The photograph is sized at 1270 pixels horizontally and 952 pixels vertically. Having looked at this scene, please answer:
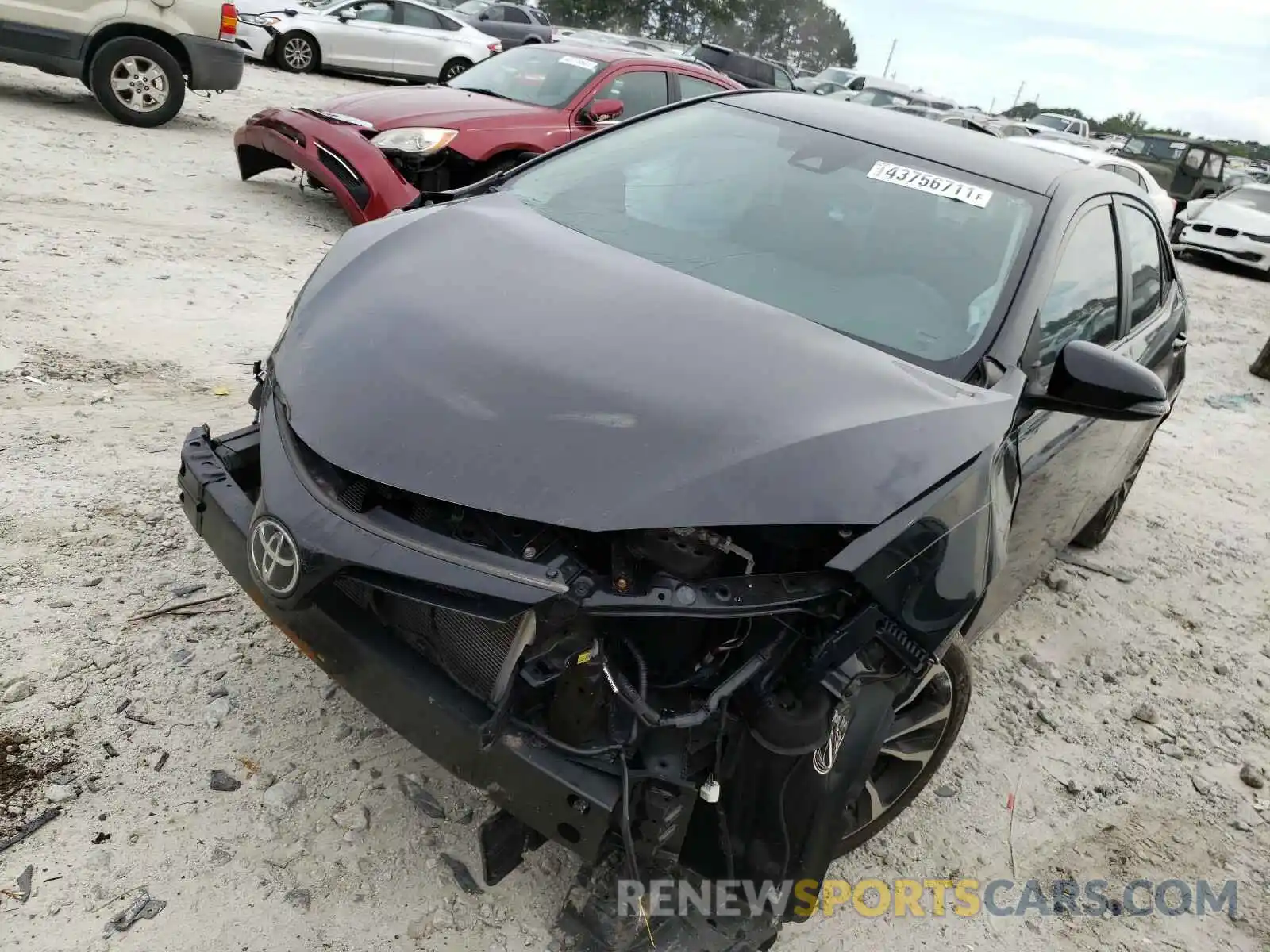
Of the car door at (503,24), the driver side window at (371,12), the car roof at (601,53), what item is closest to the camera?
the car roof at (601,53)

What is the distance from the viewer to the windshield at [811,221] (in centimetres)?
257

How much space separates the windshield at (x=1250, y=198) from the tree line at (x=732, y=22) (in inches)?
1178

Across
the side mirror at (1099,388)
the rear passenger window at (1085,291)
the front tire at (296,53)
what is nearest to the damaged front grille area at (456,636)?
the side mirror at (1099,388)

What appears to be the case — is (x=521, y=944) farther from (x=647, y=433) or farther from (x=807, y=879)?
(x=647, y=433)

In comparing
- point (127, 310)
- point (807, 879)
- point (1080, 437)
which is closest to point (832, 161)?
point (1080, 437)

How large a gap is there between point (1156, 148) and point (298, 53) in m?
17.4

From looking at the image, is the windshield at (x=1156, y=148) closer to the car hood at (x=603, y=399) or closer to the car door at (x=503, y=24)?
the car door at (x=503, y=24)

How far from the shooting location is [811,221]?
2.86m

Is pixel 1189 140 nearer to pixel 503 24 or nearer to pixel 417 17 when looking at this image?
pixel 503 24

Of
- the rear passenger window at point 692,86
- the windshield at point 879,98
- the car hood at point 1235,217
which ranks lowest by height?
the car hood at point 1235,217

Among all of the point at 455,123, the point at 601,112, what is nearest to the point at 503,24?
the point at 601,112

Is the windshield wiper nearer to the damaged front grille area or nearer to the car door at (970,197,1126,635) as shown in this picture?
the car door at (970,197,1126,635)

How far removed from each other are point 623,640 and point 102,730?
4.74ft

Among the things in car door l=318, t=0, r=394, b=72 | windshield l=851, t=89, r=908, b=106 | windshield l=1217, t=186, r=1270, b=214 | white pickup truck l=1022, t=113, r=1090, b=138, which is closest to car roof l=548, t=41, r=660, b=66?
car door l=318, t=0, r=394, b=72
